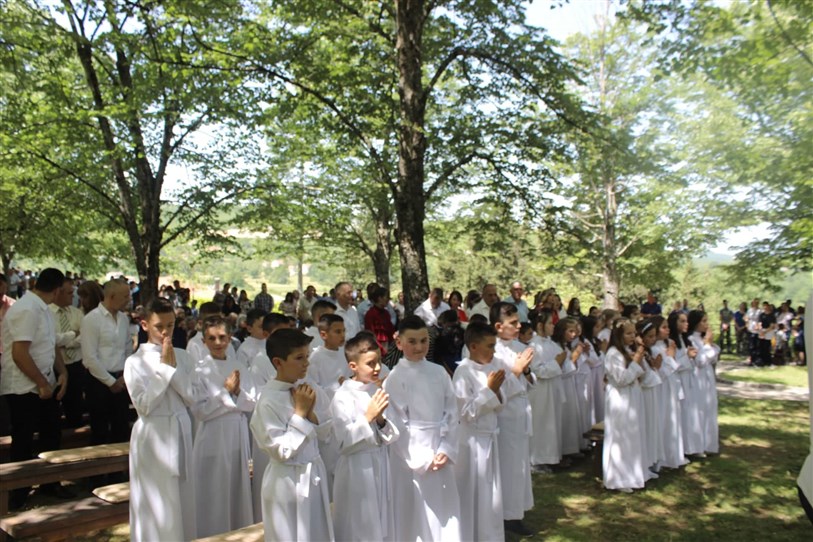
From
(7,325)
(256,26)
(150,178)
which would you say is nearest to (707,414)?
(7,325)

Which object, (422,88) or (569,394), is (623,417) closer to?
(569,394)

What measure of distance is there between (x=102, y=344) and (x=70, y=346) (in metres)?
0.89

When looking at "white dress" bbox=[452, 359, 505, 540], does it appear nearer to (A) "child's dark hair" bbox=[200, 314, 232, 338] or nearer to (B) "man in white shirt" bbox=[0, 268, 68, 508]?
(A) "child's dark hair" bbox=[200, 314, 232, 338]

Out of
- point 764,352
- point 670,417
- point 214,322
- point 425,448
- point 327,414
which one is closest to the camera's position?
point 327,414

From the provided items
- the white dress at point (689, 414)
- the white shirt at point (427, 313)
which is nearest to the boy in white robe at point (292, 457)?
the white shirt at point (427, 313)

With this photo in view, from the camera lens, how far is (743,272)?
47.0ft

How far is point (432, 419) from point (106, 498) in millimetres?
2598

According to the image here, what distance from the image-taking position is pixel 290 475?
401 cm

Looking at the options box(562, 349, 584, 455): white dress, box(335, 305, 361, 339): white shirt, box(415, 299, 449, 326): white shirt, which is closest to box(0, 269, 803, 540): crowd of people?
box(562, 349, 584, 455): white dress

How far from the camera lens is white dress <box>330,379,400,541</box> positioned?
441cm

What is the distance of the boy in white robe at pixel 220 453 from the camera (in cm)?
534

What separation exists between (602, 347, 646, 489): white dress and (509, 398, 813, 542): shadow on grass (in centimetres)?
19

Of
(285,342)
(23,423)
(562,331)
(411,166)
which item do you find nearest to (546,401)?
(562,331)

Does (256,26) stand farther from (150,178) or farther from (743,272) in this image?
(743,272)
